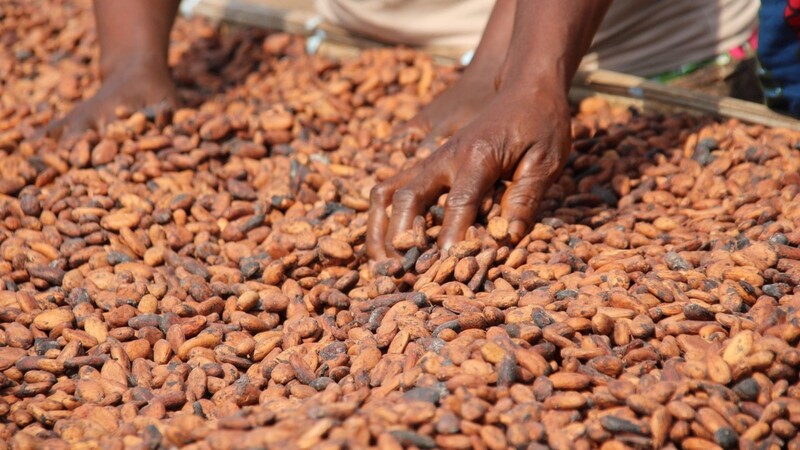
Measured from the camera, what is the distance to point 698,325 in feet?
4.93

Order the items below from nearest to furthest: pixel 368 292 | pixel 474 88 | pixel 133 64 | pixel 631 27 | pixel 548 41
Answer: pixel 368 292, pixel 548 41, pixel 474 88, pixel 133 64, pixel 631 27

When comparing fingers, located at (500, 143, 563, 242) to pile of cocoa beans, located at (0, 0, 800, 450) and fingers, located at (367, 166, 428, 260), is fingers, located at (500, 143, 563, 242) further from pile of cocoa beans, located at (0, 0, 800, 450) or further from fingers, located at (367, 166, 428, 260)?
fingers, located at (367, 166, 428, 260)

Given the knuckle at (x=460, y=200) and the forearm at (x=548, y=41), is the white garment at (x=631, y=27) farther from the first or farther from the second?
the knuckle at (x=460, y=200)

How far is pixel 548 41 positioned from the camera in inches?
77.4

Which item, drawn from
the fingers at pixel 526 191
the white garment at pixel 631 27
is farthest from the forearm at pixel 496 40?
the fingers at pixel 526 191

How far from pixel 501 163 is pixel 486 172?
4 cm

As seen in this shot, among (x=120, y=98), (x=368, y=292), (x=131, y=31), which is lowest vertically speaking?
(x=368, y=292)

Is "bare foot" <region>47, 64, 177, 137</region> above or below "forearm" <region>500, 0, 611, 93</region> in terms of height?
above

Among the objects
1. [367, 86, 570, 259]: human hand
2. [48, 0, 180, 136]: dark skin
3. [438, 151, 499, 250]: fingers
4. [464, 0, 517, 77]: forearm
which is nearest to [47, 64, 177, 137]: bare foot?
[48, 0, 180, 136]: dark skin

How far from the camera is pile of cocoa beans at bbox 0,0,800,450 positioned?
1.33 meters

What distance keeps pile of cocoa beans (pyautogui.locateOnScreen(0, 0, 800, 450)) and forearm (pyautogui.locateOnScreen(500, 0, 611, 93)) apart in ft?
0.90

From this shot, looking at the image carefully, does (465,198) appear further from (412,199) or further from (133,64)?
(133,64)

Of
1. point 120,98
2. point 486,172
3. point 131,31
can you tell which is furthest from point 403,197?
point 131,31

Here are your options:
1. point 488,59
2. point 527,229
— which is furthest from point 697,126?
point 527,229
